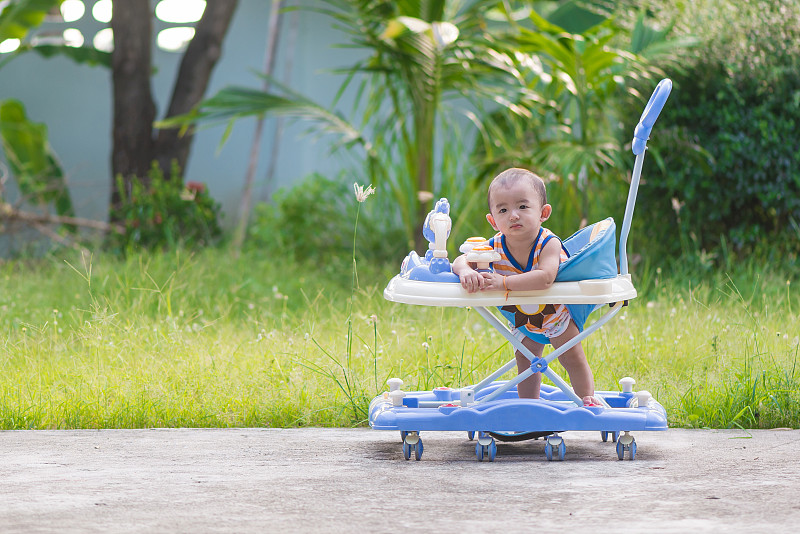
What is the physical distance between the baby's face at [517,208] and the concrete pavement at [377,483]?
76 cm

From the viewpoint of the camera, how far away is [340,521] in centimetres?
229

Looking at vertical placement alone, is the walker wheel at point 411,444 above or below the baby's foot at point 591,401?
below

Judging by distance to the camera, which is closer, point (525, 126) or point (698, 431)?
point (698, 431)

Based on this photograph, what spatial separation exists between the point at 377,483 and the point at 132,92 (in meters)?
6.53

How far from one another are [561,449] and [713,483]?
0.50 meters

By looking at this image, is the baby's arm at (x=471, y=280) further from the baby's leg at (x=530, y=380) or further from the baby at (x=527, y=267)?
the baby's leg at (x=530, y=380)

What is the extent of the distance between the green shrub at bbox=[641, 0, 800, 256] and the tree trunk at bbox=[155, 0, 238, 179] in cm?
411

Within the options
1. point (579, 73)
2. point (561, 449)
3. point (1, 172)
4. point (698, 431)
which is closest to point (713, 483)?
point (561, 449)

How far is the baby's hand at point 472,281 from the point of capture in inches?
110

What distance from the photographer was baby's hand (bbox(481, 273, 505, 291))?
2799mm

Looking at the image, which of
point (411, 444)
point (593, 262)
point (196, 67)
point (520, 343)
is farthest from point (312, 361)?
point (196, 67)

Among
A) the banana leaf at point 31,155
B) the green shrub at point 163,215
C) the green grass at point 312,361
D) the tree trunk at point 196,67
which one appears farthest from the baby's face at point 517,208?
the banana leaf at point 31,155

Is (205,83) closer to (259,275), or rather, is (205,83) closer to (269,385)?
(259,275)

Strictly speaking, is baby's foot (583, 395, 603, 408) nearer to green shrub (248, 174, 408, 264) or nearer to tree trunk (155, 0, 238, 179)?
green shrub (248, 174, 408, 264)
